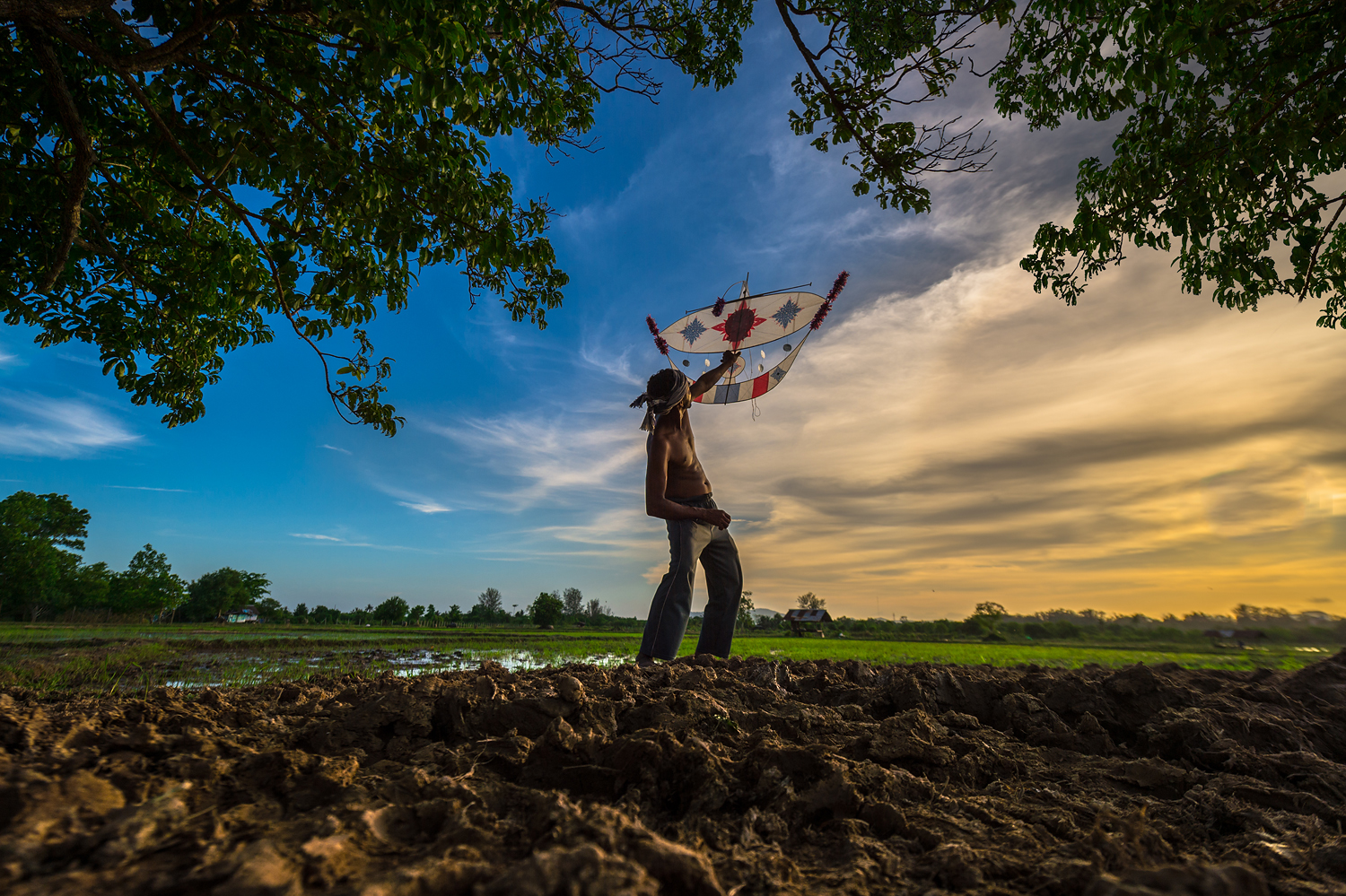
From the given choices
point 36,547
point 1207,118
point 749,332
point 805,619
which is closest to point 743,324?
point 749,332

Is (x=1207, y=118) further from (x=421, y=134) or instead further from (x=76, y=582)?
(x=76, y=582)

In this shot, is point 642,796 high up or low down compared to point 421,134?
down

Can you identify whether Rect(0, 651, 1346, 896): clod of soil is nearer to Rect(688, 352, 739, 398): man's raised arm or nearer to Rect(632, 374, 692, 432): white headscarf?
Rect(632, 374, 692, 432): white headscarf

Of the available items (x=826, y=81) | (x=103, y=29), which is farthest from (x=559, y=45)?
Answer: (x=103, y=29)

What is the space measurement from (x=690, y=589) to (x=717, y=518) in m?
0.77

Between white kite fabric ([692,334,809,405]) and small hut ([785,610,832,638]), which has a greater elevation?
white kite fabric ([692,334,809,405])

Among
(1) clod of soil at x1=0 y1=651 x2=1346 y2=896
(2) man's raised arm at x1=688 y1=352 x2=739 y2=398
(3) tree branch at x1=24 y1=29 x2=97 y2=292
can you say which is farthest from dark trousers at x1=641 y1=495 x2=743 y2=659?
(3) tree branch at x1=24 y1=29 x2=97 y2=292

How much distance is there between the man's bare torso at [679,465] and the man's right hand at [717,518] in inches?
13.8

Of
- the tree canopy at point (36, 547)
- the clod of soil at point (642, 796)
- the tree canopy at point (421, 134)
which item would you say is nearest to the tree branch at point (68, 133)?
the tree canopy at point (421, 134)

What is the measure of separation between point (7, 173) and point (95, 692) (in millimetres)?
6107

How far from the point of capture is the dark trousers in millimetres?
5078

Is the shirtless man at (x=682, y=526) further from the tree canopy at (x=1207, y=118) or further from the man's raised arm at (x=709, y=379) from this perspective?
the tree canopy at (x=1207, y=118)

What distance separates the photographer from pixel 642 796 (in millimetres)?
1828

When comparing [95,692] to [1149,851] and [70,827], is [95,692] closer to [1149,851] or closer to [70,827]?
[70,827]
